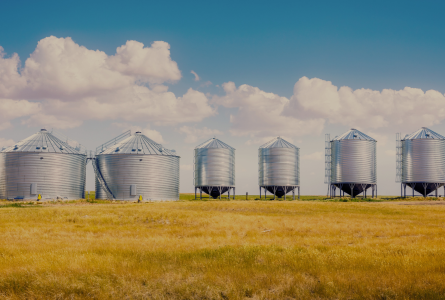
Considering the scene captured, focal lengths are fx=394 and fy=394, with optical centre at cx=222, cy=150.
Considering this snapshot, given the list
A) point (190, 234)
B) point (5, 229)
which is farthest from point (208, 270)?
point (5, 229)

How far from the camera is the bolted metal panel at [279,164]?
257ft

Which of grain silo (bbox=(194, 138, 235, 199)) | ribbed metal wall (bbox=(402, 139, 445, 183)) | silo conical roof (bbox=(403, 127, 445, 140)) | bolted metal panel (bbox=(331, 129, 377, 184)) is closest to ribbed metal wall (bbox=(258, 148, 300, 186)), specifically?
grain silo (bbox=(194, 138, 235, 199))

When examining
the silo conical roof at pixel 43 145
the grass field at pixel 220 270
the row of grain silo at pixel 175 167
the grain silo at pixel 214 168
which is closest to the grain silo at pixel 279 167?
the row of grain silo at pixel 175 167

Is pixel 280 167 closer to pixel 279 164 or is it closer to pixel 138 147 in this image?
pixel 279 164

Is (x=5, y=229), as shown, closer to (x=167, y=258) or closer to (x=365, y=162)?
(x=167, y=258)

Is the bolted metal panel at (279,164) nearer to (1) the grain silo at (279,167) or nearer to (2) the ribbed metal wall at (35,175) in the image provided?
(1) the grain silo at (279,167)

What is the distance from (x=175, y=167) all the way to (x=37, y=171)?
22794 mm

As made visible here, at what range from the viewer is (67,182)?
66.2 m

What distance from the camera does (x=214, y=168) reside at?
78062 mm

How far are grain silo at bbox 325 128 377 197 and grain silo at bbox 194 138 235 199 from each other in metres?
21.0

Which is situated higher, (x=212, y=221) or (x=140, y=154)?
(x=140, y=154)

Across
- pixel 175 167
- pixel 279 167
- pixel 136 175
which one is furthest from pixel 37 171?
pixel 279 167

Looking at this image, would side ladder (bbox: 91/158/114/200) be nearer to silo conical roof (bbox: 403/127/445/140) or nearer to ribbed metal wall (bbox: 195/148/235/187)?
ribbed metal wall (bbox: 195/148/235/187)

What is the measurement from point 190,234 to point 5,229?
39.5ft
